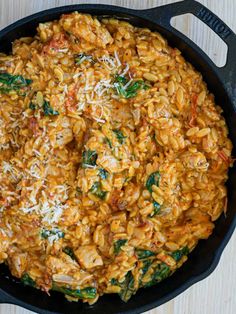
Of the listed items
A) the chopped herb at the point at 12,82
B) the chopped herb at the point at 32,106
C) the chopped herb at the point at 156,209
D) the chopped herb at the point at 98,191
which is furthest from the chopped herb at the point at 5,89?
the chopped herb at the point at 156,209

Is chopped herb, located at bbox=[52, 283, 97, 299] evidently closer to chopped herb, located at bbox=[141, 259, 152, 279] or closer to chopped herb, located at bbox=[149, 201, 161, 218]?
chopped herb, located at bbox=[141, 259, 152, 279]

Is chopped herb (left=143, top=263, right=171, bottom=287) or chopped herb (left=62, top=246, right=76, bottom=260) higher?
chopped herb (left=62, top=246, right=76, bottom=260)

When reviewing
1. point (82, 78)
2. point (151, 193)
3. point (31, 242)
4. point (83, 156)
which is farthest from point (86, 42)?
point (31, 242)

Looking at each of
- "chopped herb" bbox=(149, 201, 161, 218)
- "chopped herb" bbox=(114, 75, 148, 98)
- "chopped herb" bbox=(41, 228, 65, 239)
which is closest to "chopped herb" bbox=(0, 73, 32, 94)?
"chopped herb" bbox=(114, 75, 148, 98)

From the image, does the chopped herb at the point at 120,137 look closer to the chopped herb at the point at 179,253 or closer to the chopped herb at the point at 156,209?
the chopped herb at the point at 156,209

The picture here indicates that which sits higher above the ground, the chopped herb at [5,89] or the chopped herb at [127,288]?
the chopped herb at [5,89]

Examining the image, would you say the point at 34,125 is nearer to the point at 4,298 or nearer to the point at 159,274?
the point at 4,298
